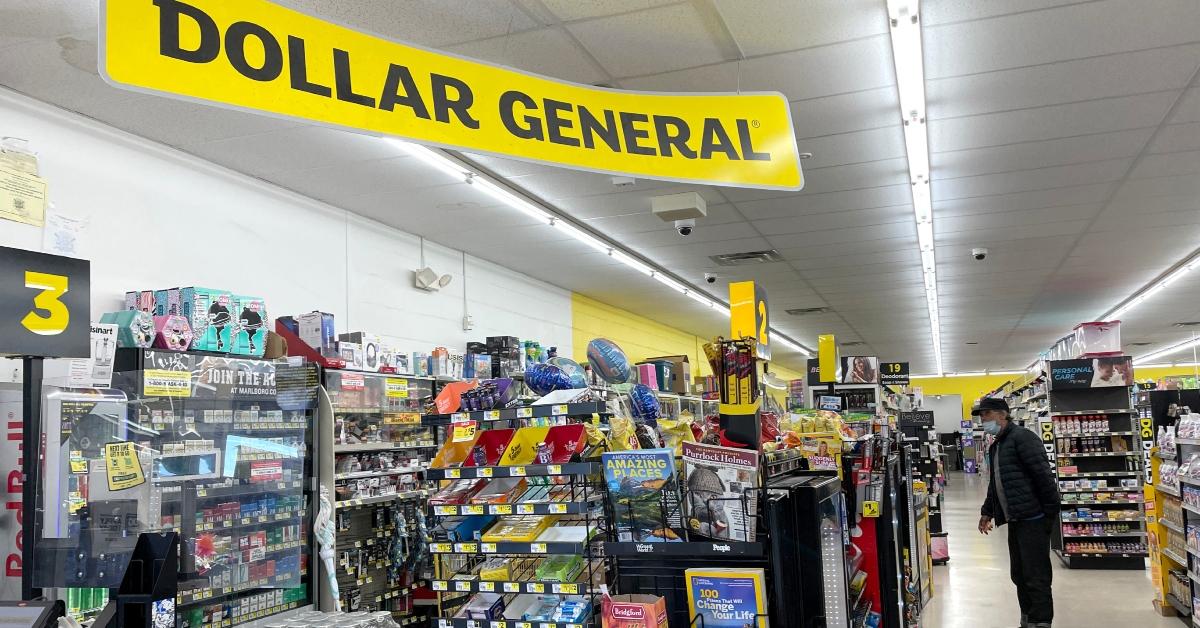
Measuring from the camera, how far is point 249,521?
5266 mm

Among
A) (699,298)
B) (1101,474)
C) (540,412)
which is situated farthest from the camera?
(699,298)

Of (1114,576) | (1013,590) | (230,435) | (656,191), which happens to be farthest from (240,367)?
(1114,576)

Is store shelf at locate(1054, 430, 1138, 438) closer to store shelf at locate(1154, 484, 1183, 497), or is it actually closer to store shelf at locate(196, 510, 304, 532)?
store shelf at locate(1154, 484, 1183, 497)

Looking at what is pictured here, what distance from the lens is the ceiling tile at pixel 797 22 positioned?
443cm

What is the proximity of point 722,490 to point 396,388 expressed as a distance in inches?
182

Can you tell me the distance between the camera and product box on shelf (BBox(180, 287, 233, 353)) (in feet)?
17.5

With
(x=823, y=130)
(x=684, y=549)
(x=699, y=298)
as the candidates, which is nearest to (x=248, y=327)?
(x=684, y=549)

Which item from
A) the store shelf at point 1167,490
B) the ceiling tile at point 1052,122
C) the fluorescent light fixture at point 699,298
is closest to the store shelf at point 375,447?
the ceiling tile at point 1052,122

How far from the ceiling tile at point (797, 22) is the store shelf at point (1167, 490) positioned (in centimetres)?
463

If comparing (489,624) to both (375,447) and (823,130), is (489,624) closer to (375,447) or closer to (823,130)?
(375,447)

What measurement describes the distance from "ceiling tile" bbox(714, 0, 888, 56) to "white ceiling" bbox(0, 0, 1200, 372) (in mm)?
14

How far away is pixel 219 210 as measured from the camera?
646 centimetres

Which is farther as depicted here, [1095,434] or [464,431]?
[1095,434]

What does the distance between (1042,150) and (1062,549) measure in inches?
217
